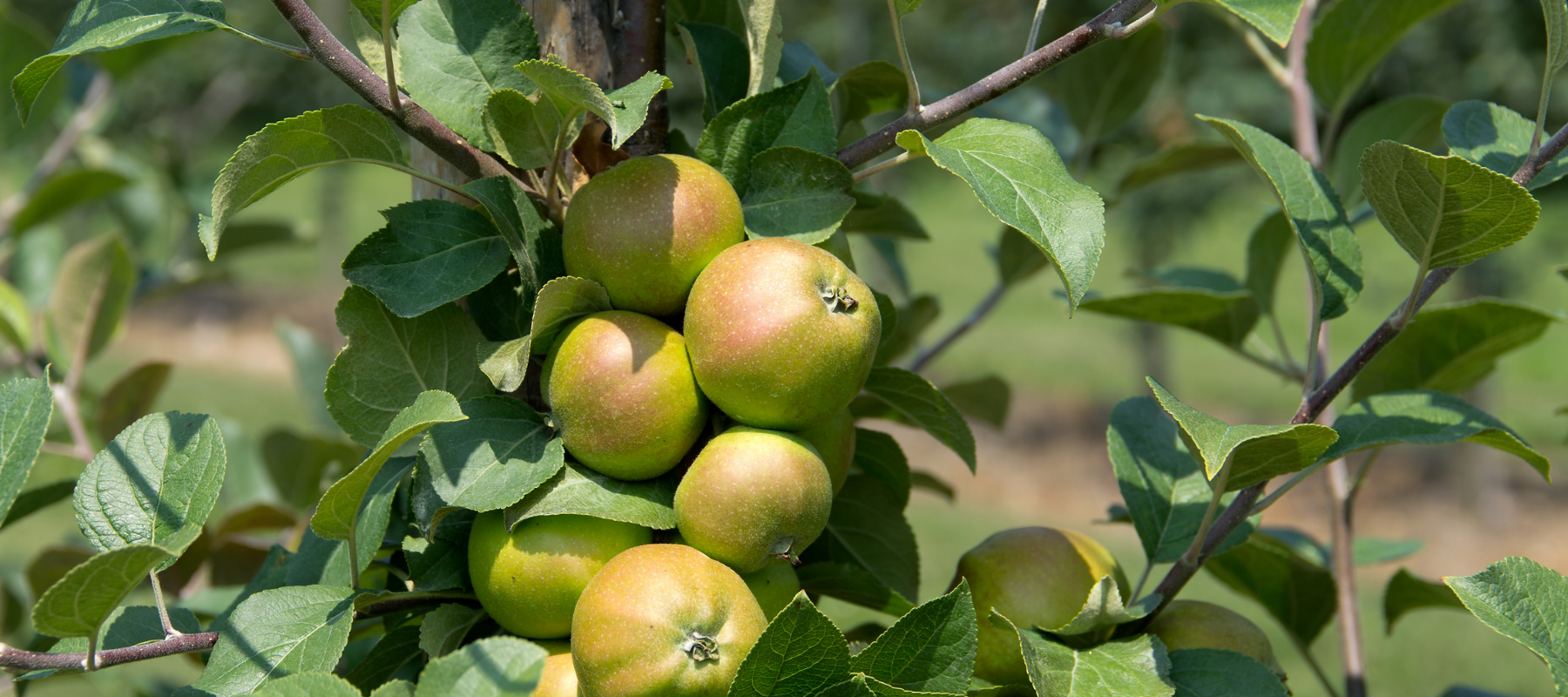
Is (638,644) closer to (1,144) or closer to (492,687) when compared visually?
(492,687)

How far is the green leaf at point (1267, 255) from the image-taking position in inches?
47.0

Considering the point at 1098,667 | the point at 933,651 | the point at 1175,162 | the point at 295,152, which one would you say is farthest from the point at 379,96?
the point at 1175,162

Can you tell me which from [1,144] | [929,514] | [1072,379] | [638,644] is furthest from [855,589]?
[1072,379]

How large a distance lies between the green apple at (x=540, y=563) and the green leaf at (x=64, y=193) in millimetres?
1230

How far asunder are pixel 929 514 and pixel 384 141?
214 inches

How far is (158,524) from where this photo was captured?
2.27ft

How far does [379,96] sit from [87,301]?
1039 mm

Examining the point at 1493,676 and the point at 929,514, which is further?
the point at 929,514

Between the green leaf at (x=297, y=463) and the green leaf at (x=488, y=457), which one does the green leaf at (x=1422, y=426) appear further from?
the green leaf at (x=297, y=463)

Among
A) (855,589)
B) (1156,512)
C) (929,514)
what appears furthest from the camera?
(929,514)

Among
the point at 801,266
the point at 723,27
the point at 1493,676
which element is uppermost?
the point at 723,27

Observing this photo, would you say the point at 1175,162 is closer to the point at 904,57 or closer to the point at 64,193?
the point at 904,57

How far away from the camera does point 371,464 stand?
61 centimetres

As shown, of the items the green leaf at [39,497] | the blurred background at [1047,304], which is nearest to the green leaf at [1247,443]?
the blurred background at [1047,304]
